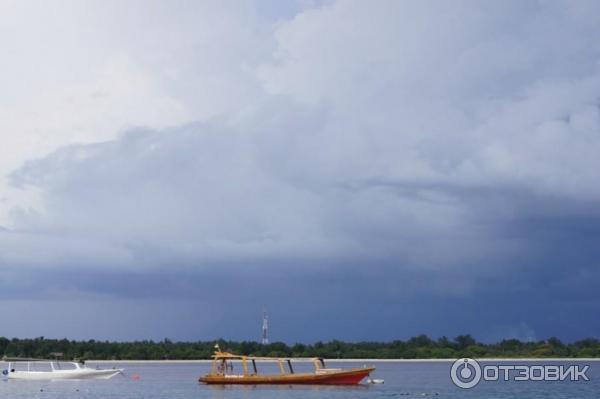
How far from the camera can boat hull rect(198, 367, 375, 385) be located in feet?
396

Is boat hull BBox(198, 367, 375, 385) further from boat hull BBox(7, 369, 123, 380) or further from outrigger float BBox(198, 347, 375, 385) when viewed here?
boat hull BBox(7, 369, 123, 380)

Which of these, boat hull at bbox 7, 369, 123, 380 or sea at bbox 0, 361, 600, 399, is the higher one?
boat hull at bbox 7, 369, 123, 380

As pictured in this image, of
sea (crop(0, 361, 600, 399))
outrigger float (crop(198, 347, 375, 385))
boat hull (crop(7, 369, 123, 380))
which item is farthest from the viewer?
boat hull (crop(7, 369, 123, 380))

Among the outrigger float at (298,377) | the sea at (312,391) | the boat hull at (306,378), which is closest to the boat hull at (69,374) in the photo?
the sea at (312,391)

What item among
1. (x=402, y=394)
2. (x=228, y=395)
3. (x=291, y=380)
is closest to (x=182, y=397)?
(x=228, y=395)

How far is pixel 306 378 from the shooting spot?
12069cm

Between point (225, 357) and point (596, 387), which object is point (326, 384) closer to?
point (225, 357)

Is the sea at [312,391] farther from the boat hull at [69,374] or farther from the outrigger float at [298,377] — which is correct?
the boat hull at [69,374]

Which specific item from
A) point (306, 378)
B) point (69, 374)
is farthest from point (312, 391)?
point (69, 374)

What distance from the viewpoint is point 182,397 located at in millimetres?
113125

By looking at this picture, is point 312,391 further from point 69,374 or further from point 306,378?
point 69,374

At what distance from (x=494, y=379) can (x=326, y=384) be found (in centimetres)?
3237

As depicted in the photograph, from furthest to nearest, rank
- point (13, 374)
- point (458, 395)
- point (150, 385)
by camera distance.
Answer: point (13, 374), point (150, 385), point (458, 395)

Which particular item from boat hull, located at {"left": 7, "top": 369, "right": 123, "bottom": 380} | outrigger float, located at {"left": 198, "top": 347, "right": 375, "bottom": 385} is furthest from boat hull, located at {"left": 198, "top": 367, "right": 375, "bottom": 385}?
boat hull, located at {"left": 7, "top": 369, "right": 123, "bottom": 380}
